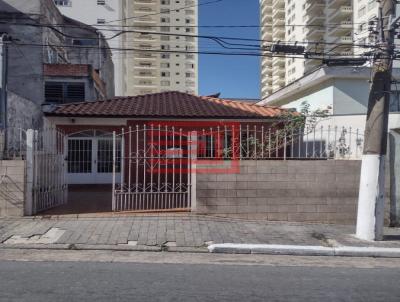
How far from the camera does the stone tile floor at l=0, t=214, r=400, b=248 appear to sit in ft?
27.6

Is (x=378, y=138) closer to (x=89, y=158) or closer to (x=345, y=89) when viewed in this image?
(x=345, y=89)

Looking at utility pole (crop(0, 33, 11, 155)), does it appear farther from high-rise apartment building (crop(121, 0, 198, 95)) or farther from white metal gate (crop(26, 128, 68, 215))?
high-rise apartment building (crop(121, 0, 198, 95))

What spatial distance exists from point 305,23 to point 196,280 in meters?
67.6

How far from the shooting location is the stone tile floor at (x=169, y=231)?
27.6 feet

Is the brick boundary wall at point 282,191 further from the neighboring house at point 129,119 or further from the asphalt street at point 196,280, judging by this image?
the neighboring house at point 129,119

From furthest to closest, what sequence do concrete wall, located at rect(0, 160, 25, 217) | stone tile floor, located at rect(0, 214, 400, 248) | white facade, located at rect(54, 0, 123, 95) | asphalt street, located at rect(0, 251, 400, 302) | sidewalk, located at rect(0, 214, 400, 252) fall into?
white facade, located at rect(54, 0, 123, 95) → concrete wall, located at rect(0, 160, 25, 217) → stone tile floor, located at rect(0, 214, 400, 248) → sidewalk, located at rect(0, 214, 400, 252) → asphalt street, located at rect(0, 251, 400, 302)

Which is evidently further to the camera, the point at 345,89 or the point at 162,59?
the point at 162,59

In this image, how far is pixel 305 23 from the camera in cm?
6794

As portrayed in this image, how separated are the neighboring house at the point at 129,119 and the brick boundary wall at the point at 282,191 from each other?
13.7 feet

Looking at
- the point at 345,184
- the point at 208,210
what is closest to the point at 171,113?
the point at 208,210

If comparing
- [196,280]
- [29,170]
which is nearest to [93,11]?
[29,170]

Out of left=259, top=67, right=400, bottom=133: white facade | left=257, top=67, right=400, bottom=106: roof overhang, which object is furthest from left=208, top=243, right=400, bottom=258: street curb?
left=257, top=67, right=400, bottom=106: roof overhang

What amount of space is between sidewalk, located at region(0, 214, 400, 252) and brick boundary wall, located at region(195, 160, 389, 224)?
29cm

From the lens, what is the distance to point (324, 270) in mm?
6719
